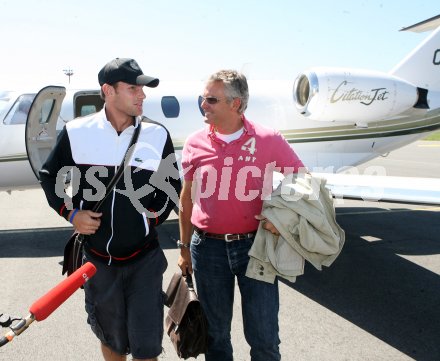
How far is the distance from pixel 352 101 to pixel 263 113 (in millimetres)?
1723

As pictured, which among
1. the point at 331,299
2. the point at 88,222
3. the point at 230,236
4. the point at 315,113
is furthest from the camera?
the point at 315,113

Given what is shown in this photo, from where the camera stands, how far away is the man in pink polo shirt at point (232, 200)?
2.72 metres

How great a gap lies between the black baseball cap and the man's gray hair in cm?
40

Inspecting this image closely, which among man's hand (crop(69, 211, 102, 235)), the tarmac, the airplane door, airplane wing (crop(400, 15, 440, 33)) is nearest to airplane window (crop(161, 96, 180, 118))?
the airplane door

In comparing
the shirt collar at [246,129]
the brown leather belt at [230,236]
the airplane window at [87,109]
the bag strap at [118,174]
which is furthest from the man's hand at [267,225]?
the airplane window at [87,109]

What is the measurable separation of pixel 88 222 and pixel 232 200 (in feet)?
2.83

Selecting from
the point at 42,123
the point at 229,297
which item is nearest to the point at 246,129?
the point at 229,297

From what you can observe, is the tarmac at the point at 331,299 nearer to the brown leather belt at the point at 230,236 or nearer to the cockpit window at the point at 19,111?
the brown leather belt at the point at 230,236

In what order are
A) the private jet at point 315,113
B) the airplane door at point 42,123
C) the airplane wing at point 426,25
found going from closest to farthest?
the airplane door at point 42,123 → the private jet at point 315,113 → the airplane wing at point 426,25

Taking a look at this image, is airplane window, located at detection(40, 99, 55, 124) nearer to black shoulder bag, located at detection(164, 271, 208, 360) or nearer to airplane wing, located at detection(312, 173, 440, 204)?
airplane wing, located at detection(312, 173, 440, 204)

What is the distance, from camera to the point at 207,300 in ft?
9.57

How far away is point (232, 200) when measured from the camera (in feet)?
9.18

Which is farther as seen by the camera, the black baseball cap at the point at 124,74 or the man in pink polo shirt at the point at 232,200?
the man in pink polo shirt at the point at 232,200

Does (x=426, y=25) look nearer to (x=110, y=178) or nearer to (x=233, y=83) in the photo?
(x=233, y=83)
